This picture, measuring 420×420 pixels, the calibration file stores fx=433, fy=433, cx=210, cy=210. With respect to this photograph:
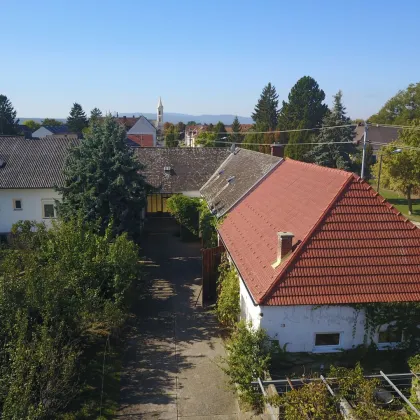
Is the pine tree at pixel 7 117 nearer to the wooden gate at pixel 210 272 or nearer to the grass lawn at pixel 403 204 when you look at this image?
the grass lawn at pixel 403 204

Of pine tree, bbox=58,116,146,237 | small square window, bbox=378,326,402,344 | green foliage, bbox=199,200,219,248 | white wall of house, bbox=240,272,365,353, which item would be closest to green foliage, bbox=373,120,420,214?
green foliage, bbox=199,200,219,248

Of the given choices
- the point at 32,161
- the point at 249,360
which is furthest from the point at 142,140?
the point at 249,360

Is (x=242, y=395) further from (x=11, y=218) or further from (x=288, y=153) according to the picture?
(x=288, y=153)

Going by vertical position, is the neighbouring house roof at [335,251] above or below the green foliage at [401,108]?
below

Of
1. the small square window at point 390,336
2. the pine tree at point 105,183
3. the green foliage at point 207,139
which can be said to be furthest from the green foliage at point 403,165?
the green foliage at point 207,139

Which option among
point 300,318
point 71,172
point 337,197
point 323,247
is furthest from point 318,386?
point 71,172

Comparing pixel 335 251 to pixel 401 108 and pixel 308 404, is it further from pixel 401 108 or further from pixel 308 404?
pixel 401 108
